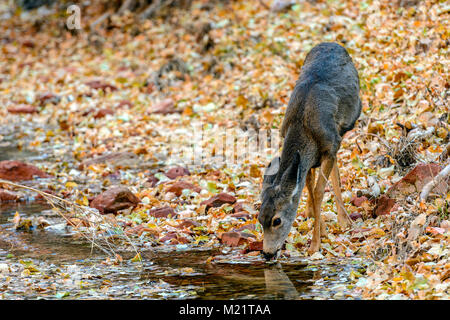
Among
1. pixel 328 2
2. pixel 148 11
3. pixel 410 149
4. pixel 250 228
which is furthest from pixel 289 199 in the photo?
pixel 148 11

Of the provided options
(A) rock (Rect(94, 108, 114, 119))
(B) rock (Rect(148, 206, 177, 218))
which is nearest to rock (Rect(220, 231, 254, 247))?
(B) rock (Rect(148, 206, 177, 218))

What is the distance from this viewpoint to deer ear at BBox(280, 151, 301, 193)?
6234 mm

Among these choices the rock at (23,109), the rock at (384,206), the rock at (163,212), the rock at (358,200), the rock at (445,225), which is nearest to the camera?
the rock at (445,225)

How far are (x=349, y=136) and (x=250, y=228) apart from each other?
2.94 metres

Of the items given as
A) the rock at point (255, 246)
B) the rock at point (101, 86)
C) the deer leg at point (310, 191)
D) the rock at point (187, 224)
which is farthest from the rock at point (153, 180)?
the rock at point (101, 86)

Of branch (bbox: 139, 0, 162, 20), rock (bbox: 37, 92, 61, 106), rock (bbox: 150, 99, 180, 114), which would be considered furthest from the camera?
branch (bbox: 139, 0, 162, 20)

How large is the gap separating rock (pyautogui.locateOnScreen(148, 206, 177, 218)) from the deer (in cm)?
172

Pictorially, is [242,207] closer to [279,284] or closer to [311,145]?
[311,145]

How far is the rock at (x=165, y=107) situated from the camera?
1330 centimetres

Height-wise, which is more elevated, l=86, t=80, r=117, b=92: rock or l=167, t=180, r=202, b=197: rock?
l=86, t=80, r=117, b=92: rock

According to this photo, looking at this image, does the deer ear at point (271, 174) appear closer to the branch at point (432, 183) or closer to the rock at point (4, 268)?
the branch at point (432, 183)

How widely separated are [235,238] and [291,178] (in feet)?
3.76

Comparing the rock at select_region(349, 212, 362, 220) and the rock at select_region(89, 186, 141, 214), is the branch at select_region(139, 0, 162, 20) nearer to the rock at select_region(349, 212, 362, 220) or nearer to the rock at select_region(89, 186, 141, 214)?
the rock at select_region(89, 186, 141, 214)

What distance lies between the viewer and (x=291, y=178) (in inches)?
246
